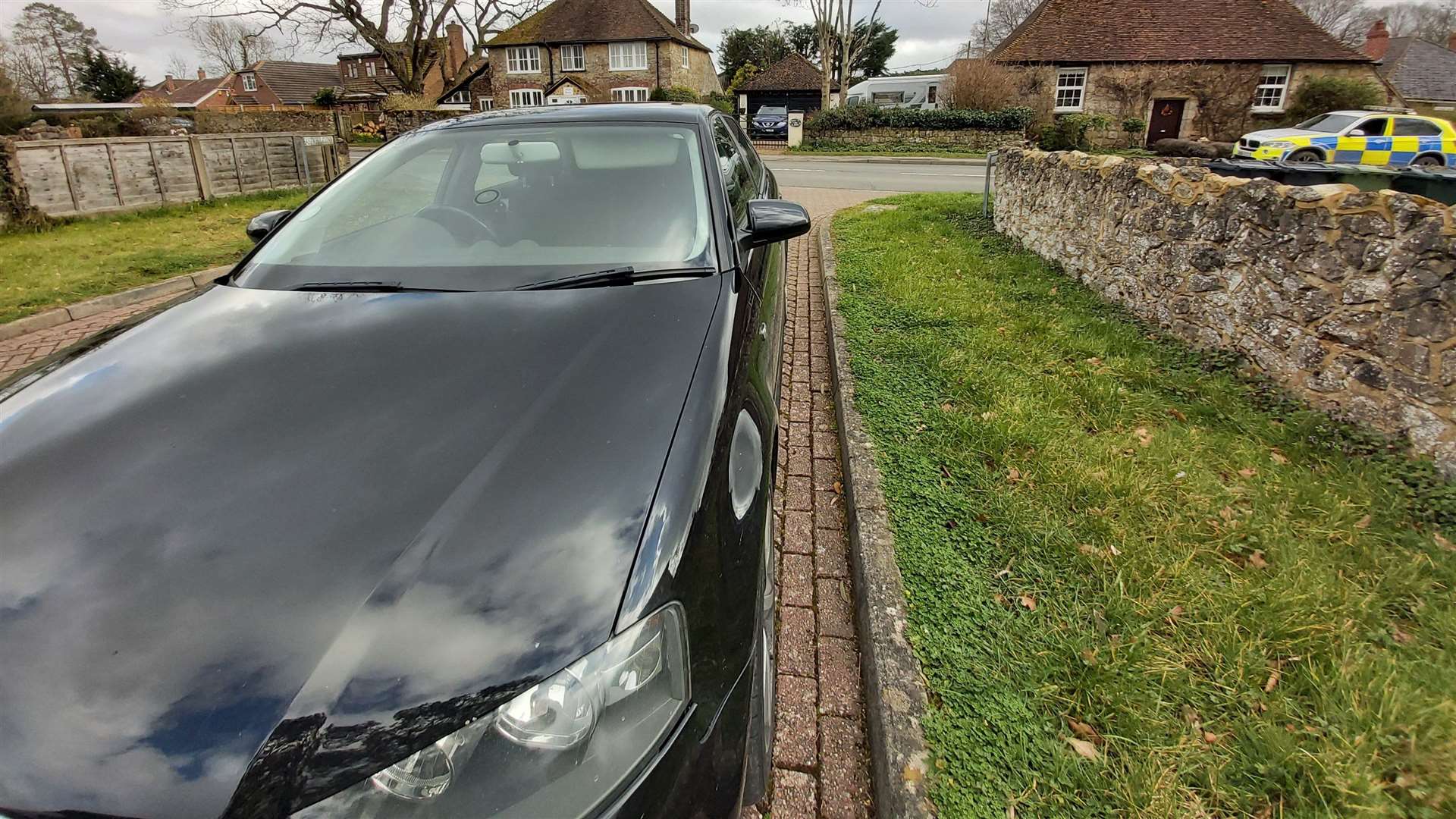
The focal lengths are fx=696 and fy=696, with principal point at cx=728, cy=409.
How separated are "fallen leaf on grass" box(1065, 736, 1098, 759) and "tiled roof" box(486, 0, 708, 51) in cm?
4482

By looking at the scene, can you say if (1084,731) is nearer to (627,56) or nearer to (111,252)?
(111,252)

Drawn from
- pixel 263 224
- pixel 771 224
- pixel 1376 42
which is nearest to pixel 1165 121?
pixel 1376 42

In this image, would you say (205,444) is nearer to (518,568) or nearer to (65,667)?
(65,667)

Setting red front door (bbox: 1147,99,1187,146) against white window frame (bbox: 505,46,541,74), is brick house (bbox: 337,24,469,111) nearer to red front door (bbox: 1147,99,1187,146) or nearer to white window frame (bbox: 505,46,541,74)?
white window frame (bbox: 505,46,541,74)

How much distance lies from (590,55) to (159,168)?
116 ft

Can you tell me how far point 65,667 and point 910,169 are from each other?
2135cm

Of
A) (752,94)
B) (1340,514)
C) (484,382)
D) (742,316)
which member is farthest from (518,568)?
(752,94)

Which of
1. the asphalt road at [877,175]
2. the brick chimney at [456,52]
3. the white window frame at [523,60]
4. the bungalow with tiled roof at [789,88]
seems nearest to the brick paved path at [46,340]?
the asphalt road at [877,175]

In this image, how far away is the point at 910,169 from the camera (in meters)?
20.1

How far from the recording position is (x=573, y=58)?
42.0 m

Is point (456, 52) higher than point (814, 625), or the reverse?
point (456, 52)

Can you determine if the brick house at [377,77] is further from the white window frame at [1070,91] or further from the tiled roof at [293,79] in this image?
the white window frame at [1070,91]

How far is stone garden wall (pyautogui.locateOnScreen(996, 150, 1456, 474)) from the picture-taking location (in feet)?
9.50

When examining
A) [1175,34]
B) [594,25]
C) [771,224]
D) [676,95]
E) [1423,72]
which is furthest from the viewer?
[594,25]
